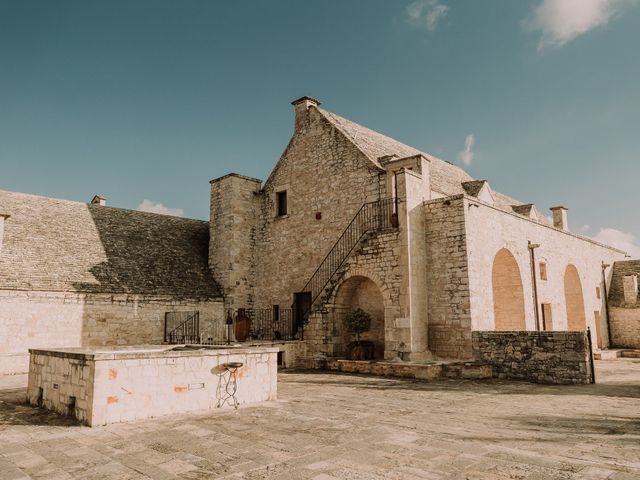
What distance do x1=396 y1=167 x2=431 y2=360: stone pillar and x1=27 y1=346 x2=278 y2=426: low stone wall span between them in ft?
18.5

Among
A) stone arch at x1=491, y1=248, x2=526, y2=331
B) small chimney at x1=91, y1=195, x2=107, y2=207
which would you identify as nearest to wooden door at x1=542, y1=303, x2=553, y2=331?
stone arch at x1=491, y1=248, x2=526, y2=331

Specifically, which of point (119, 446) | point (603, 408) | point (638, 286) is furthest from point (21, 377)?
point (638, 286)

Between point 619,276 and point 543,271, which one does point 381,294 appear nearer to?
point 543,271

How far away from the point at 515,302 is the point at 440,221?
15.7 ft

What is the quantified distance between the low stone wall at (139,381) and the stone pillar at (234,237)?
1054 centimetres

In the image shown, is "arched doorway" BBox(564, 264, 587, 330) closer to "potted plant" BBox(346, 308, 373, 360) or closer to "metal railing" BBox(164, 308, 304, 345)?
"potted plant" BBox(346, 308, 373, 360)

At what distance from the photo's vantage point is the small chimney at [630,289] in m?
23.5

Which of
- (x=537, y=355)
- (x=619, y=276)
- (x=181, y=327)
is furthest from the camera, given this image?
(x=619, y=276)

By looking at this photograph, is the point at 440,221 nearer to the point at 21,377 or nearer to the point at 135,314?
the point at 135,314

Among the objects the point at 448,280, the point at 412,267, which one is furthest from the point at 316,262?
the point at 448,280

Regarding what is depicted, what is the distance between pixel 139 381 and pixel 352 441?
3579 mm

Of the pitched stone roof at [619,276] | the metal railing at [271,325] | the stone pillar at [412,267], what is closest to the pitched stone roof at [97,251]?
the metal railing at [271,325]

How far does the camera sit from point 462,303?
45.0ft

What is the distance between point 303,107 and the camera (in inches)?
759
